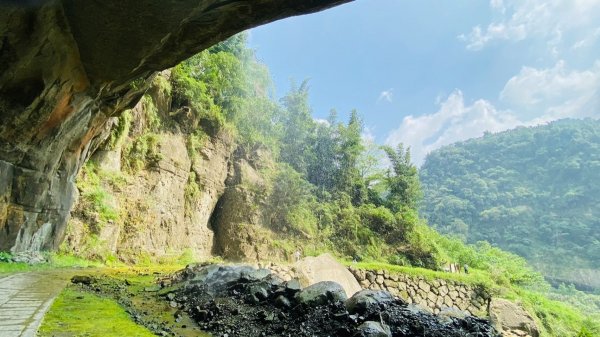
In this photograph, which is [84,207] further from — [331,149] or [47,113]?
[331,149]

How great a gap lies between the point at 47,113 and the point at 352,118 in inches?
1302

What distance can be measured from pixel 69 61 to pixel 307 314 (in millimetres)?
6561

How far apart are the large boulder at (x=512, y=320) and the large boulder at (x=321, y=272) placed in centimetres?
556

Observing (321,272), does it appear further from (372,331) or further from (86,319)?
(86,319)

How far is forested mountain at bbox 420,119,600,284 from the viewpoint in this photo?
67.9m

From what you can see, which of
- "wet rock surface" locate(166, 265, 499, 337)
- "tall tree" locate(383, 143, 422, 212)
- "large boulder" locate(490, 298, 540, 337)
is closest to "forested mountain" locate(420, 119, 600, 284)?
"tall tree" locate(383, 143, 422, 212)

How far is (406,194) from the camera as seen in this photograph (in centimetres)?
3447

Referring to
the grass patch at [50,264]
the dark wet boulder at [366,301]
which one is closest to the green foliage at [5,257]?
the grass patch at [50,264]

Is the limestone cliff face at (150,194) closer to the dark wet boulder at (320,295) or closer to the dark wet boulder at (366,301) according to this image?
the dark wet boulder at (320,295)

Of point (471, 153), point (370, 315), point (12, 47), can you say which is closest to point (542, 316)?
point (370, 315)

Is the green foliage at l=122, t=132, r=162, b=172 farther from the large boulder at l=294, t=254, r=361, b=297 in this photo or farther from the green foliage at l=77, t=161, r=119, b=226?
the large boulder at l=294, t=254, r=361, b=297

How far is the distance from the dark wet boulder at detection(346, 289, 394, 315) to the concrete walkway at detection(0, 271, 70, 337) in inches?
185

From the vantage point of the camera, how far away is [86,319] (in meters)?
4.56

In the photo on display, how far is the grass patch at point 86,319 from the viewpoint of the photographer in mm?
3898
